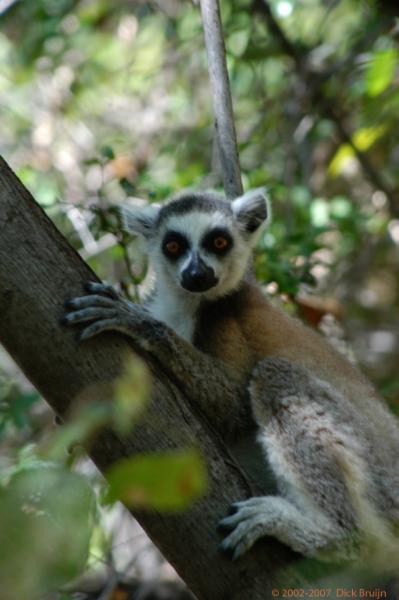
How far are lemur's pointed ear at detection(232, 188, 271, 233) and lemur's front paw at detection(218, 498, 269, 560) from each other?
235 centimetres

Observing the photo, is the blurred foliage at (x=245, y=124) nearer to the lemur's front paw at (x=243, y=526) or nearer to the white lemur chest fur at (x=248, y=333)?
the white lemur chest fur at (x=248, y=333)

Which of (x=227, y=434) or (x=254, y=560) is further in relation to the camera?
(x=227, y=434)

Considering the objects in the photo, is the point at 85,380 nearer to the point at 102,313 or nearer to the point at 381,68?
the point at 102,313

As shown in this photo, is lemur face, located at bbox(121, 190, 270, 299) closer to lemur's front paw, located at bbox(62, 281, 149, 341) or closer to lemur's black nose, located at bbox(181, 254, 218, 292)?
lemur's black nose, located at bbox(181, 254, 218, 292)

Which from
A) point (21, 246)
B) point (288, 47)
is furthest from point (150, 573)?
point (288, 47)

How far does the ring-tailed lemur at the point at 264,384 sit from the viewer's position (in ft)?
11.8

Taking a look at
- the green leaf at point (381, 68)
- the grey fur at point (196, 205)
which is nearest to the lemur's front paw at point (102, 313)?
the grey fur at point (196, 205)

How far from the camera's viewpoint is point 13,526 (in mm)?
1187

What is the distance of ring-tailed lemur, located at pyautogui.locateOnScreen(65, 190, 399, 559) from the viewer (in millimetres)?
3582

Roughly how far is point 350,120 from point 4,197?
698 centimetres

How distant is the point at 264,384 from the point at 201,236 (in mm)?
1297

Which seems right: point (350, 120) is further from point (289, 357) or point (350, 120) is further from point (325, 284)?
point (289, 357)

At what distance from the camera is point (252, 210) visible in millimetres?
5383

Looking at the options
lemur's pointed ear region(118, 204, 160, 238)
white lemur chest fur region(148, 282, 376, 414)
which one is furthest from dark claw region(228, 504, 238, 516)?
lemur's pointed ear region(118, 204, 160, 238)
